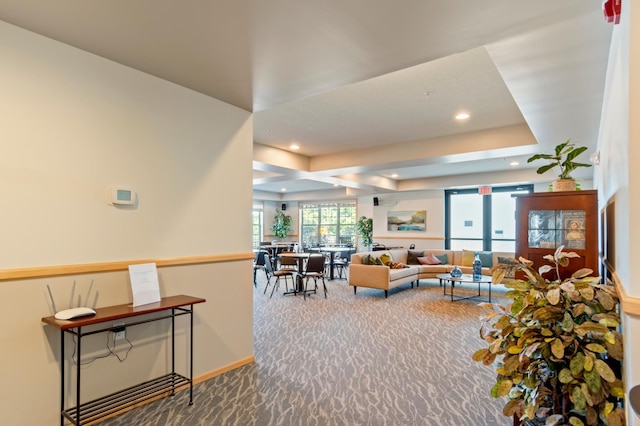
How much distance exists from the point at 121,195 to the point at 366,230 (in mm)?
9517

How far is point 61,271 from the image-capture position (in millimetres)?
2400

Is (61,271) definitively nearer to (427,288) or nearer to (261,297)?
(261,297)

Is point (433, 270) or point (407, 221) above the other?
point (407, 221)

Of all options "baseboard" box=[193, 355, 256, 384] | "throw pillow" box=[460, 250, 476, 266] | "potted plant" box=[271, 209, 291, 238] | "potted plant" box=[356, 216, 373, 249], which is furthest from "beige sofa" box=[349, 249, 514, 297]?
"potted plant" box=[271, 209, 291, 238]

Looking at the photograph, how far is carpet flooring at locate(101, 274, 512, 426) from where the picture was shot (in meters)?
2.59

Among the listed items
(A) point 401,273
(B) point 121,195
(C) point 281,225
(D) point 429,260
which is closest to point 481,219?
(D) point 429,260

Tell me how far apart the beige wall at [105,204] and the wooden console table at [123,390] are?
0.24 feet

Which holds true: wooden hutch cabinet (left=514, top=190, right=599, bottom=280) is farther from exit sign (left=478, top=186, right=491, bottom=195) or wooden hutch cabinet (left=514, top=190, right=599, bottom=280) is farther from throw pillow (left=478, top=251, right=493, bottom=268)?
exit sign (left=478, top=186, right=491, bottom=195)

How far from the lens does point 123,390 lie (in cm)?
269

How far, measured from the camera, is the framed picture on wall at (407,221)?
10727 mm

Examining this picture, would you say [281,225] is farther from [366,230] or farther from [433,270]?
[433,270]

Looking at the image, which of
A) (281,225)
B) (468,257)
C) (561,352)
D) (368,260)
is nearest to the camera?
(561,352)

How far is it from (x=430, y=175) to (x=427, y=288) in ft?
10.3

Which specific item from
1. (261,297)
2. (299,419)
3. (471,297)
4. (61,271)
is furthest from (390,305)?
(61,271)
